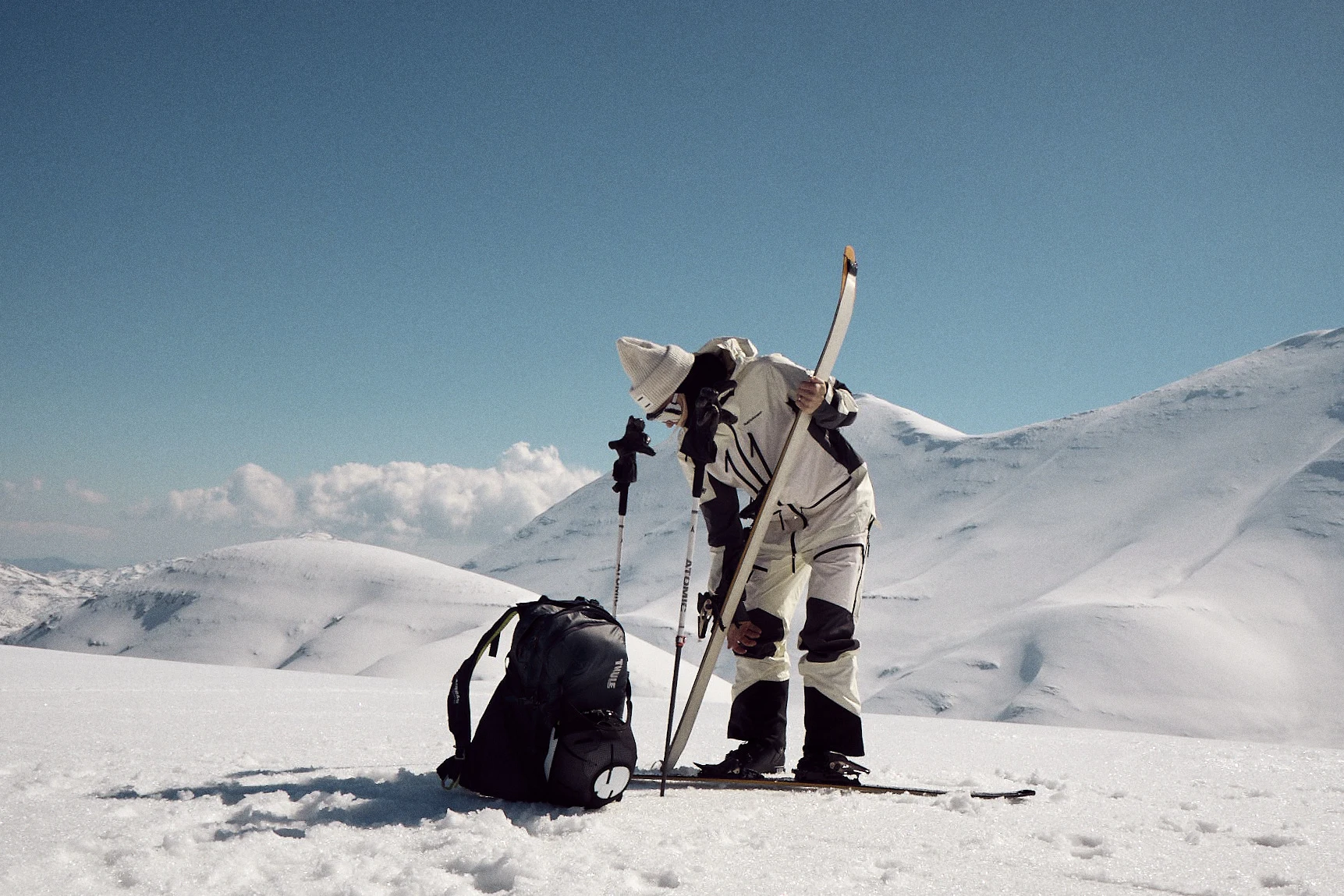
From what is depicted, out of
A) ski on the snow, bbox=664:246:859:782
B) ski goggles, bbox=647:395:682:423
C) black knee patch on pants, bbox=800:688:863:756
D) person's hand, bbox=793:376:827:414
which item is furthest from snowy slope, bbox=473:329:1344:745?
ski goggles, bbox=647:395:682:423

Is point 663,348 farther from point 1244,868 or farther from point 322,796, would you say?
point 1244,868

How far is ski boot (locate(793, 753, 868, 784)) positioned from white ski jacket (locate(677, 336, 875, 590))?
918 mm

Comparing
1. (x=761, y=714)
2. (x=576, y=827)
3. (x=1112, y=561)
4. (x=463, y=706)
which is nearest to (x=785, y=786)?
(x=761, y=714)

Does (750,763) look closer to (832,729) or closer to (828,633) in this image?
(832,729)

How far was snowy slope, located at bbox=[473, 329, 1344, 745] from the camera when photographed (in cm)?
4350

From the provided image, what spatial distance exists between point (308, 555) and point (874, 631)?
40903 mm

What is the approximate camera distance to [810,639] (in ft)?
13.5

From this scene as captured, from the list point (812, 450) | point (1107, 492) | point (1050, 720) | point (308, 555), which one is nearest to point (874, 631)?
point (1050, 720)

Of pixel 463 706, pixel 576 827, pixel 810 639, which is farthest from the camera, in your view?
pixel 810 639

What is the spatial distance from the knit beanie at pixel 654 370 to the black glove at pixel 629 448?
0.10 meters

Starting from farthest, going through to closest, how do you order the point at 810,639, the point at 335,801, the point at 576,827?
the point at 810,639 < the point at 335,801 < the point at 576,827

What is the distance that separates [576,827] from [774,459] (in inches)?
81.7

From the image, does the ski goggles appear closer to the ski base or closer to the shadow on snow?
the ski base

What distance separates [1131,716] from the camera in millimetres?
40688
